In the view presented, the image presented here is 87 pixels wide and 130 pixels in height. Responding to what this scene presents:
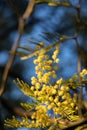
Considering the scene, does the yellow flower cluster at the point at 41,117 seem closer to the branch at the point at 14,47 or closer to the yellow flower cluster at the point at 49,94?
the yellow flower cluster at the point at 49,94

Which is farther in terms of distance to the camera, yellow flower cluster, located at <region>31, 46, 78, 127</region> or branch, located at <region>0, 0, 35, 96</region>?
yellow flower cluster, located at <region>31, 46, 78, 127</region>

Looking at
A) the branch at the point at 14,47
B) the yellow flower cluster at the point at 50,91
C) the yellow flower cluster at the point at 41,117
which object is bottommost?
the yellow flower cluster at the point at 41,117

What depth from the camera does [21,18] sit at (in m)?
0.71

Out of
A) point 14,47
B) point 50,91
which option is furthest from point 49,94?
point 14,47

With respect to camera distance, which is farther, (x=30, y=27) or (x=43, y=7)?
(x=43, y=7)

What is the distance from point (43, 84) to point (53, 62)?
0.18 ft

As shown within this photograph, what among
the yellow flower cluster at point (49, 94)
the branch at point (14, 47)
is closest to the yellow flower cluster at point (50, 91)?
the yellow flower cluster at point (49, 94)

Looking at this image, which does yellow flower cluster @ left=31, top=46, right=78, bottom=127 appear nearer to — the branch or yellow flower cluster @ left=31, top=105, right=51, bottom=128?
yellow flower cluster @ left=31, top=105, right=51, bottom=128

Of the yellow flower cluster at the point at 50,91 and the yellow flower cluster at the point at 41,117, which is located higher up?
the yellow flower cluster at the point at 50,91

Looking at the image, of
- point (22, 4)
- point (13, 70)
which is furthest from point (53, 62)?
point (22, 4)

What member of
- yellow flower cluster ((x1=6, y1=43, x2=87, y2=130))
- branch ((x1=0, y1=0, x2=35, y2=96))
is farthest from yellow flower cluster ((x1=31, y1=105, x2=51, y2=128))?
branch ((x1=0, y1=0, x2=35, y2=96))

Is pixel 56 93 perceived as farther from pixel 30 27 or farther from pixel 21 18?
pixel 30 27

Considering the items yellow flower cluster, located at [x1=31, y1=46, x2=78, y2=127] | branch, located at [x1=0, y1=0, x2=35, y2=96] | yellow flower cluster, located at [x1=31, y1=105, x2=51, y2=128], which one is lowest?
yellow flower cluster, located at [x1=31, y1=105, x2=51, y2=128]

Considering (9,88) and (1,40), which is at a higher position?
(1,40)
